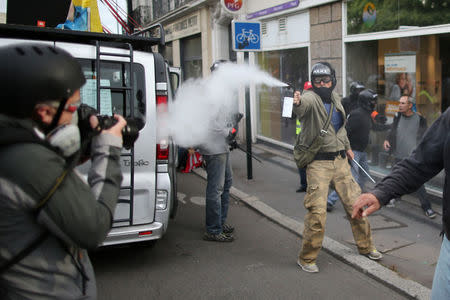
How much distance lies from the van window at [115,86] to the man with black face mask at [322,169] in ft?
4.67

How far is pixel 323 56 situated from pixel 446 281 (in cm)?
693

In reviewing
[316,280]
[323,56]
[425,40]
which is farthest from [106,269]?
[323,56]

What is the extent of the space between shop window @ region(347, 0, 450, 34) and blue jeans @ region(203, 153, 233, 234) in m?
3.73

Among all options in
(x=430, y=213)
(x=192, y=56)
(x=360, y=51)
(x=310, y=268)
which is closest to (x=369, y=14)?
(x=360, y=51)

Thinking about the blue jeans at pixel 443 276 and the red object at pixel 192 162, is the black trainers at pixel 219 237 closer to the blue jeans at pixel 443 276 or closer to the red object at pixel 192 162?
the blue jeans at pixel 443 276

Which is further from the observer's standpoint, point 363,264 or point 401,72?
point 401,72

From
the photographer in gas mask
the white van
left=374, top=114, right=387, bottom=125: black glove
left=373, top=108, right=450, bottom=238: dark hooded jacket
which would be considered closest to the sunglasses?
the white van

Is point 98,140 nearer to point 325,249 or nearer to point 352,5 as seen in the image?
point 325,249

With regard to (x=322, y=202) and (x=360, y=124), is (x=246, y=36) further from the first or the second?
(x=322, y=202)

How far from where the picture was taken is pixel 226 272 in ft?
13.9

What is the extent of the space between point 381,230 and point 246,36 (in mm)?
3757

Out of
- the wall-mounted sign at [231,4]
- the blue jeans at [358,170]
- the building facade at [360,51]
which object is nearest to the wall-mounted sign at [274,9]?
the building facade at [360,51]

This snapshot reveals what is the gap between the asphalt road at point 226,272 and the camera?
12.5 feet

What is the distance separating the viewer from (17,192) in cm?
148
